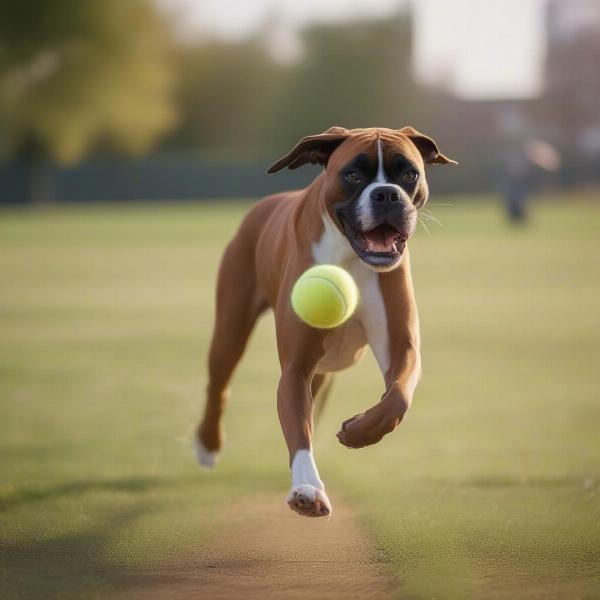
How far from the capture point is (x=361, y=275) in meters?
5.20

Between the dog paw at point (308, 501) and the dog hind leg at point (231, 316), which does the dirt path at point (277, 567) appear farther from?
the dog hind leg at point (231, 316)

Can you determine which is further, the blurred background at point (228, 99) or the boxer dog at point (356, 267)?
the blurred background at point (228, 99)

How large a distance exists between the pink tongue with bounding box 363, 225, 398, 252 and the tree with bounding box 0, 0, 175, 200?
54.6 m

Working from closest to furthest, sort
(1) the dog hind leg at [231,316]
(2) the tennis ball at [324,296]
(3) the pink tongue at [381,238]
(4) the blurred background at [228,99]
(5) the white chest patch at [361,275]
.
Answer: (2) the tennis ball at [324,296] < (3) the pink tongue at [381,238] < (5) the white chest patch at [361,275] < (1) the dog hind leg at [231,316] < (4) the blurred background at [228,99]

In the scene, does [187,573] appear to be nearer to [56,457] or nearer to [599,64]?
[56,457]

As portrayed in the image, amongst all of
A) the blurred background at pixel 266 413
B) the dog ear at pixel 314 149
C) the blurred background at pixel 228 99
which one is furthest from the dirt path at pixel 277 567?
the blurred background at pixel 228 99

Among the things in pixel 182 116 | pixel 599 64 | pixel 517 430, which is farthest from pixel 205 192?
pixel 517 430

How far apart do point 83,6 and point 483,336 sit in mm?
49255

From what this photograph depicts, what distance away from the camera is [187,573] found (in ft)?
15.9

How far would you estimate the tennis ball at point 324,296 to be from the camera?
16.0ft

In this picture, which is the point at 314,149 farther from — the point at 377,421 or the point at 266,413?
the point at 266,413

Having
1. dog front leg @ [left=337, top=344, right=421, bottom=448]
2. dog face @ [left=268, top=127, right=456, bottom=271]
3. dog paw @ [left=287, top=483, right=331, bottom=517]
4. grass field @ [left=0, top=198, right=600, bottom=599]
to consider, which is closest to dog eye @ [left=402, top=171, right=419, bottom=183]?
dog face @ [left=268, top=127, right=456, bottom=271]

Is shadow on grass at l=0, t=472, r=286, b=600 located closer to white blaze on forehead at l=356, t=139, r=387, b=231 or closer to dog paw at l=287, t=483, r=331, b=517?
dog paw at l=287, t=483, r=331, b=517

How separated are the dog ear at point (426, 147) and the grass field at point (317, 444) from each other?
5.63 ft
